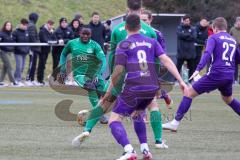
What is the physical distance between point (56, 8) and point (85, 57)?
92.9ft

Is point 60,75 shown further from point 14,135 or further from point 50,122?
point 14,135

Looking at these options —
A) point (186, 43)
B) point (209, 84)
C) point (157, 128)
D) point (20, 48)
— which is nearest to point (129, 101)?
point (157, 128)

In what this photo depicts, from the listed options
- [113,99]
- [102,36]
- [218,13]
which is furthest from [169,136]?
[218,13]

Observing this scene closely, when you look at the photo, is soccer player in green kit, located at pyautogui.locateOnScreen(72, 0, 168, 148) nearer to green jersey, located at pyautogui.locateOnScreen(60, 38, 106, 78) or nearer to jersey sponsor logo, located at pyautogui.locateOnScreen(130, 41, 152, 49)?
jersey sponsor logo, located at pyautogui.locateOnScreen(130, 41, 152, 49)

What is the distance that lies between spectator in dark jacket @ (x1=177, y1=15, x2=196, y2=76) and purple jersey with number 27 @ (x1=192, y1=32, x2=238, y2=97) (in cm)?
1277

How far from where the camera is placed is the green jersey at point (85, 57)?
14.1 m

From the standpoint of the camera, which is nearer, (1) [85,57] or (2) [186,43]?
(1) [85,57]

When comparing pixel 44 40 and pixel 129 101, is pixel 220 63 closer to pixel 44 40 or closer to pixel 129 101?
pixel 129 101

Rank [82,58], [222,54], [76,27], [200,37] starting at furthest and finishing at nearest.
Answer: [200,37], [76,27], [82,58], [222,54]

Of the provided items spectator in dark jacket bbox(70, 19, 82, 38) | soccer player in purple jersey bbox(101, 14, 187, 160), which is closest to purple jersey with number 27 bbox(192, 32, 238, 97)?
soccer player in purple jersey bbox(101, 14, 187, 160)

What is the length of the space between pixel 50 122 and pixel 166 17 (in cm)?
1752

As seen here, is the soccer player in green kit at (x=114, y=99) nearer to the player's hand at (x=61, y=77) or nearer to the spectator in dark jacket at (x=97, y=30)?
the player's hand at (x=61, y=77)

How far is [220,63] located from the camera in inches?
526

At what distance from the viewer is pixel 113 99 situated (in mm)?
10984
